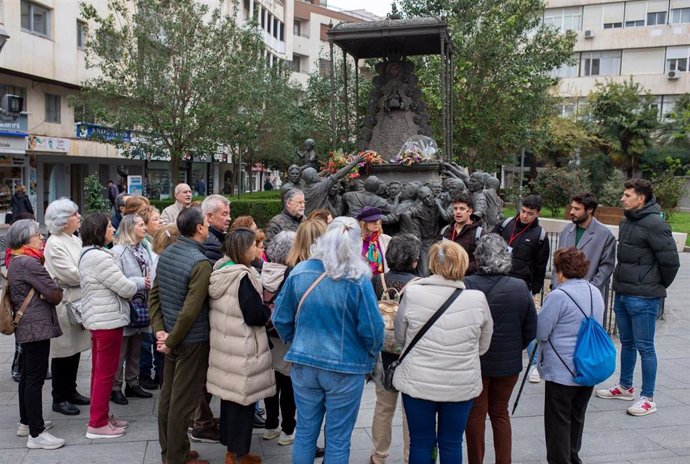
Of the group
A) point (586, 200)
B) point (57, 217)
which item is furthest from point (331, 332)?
point (586, 200)

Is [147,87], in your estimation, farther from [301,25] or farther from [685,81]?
[301,25]

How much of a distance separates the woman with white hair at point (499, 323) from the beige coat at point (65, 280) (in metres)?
3.37

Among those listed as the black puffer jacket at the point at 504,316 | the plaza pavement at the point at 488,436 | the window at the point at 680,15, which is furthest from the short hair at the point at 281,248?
the window at the point at 680,15

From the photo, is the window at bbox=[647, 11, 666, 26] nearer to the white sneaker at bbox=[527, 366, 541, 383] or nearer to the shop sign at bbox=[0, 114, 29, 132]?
the shop sign at bbox=[0, 114, 29, 132]

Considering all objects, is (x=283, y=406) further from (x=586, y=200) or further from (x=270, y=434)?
(x=586, y=200)

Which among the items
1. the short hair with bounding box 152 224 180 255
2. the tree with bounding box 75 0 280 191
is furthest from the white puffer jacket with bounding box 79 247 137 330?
the tree with bounding box 75 0 280 191

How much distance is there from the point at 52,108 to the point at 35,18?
13.3 feet

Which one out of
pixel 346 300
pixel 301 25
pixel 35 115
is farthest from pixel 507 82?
pixel 301 25

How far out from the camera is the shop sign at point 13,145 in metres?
23.4

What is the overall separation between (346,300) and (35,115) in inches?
1033

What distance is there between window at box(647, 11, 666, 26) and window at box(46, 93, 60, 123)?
134 ft

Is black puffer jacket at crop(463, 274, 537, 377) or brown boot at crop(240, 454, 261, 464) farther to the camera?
brown boot at crop(240, 454, 261, 464)

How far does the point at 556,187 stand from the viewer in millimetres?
26391

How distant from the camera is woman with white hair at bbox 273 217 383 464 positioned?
356 centimetres
